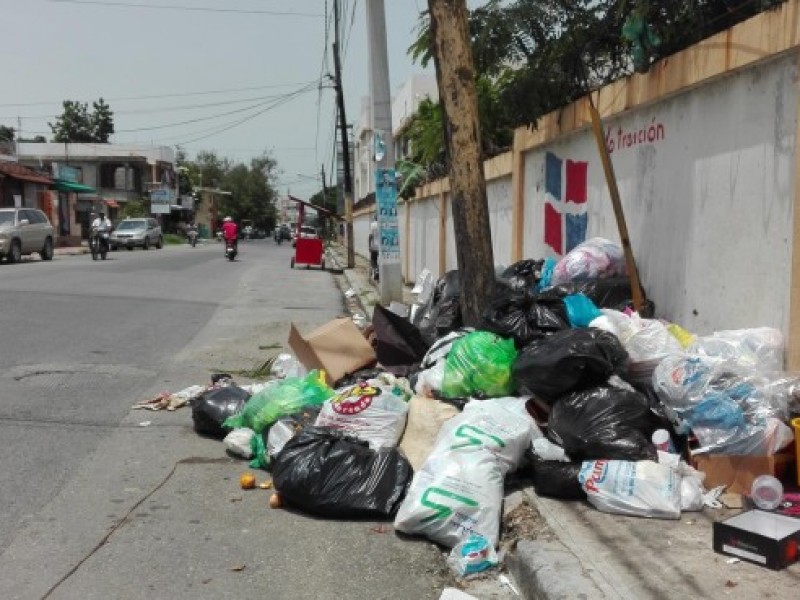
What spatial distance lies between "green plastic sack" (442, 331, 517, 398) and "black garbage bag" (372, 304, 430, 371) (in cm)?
142

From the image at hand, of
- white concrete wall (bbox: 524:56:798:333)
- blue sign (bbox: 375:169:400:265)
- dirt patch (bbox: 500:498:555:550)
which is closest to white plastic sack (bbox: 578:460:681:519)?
dirt patch (bbox: 500:498:555:550)

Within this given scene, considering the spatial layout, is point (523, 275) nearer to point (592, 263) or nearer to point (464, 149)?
point (592, 263)

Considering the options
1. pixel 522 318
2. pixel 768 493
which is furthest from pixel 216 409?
pixel 768 493

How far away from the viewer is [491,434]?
473cm

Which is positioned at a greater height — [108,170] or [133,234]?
[108,170]

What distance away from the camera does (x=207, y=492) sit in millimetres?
5281

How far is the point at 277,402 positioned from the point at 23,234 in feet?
78.2

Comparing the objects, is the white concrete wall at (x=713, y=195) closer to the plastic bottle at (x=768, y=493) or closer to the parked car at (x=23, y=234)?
the plastic bottle at (x=768, y=493)

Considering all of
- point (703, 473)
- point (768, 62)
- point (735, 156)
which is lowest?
point (703, 473)

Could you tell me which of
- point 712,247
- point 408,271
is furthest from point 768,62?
point 408,271

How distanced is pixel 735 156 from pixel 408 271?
52.6ft

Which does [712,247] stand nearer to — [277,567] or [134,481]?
[277,567]

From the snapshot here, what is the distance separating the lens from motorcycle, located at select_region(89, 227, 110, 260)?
2952 cm

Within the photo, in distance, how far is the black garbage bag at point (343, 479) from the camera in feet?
15.6
